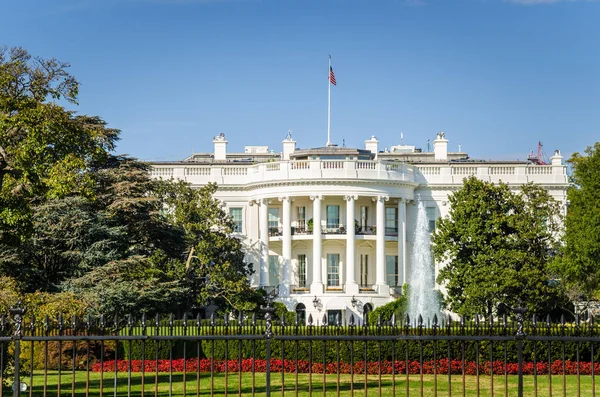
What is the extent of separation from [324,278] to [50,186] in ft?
132

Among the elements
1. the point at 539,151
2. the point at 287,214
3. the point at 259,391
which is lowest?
the point at 259,391

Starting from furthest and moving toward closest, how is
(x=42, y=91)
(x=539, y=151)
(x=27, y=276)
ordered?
1. (x=539, y=151)
2. (x=27, y=276)
3. (x=42, y=91)

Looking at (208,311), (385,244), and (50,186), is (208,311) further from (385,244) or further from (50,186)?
(50,186)

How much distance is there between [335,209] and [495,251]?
44.4 ft

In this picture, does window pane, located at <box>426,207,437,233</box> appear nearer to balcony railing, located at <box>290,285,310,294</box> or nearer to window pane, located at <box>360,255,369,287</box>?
window pane, located at <box>360,255,369,287</box>

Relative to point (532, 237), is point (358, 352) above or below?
below

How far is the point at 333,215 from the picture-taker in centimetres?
6525

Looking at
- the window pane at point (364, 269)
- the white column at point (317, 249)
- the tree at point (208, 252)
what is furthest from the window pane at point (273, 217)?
the tree at point (208, 252)

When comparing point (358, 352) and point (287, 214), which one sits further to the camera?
point (287, 214)

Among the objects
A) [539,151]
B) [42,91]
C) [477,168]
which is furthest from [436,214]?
[42,91]

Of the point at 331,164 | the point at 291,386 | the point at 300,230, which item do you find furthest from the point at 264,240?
the point at 291,386

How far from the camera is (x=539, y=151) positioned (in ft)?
274

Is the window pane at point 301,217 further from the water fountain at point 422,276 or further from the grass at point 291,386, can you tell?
the grass at point 291,386

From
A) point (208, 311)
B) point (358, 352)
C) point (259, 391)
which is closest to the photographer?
point (259, 391)
